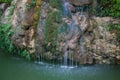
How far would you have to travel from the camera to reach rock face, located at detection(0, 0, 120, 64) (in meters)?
10.8

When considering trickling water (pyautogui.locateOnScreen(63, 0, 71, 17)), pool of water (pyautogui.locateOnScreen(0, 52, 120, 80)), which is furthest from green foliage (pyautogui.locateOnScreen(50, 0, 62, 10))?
pool of water (pyautogui.locateOnScreen(0, 52, 120, 80))

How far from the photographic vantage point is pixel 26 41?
11.4m

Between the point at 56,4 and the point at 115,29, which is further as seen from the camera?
the point at 56,4

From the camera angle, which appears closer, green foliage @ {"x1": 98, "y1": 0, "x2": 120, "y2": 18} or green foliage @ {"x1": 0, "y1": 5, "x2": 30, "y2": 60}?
green foliage @ {"x1": 98, "y1": 0, "x2": 120, "y2": 18}

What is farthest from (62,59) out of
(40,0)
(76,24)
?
(40,0)

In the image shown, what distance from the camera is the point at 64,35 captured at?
11039 millimetres

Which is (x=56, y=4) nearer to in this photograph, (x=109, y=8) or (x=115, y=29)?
(x=109, y=8)

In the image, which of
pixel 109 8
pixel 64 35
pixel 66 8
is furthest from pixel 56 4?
pixel 109 8

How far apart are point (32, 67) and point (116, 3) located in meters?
3.63

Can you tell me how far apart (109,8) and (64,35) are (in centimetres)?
184

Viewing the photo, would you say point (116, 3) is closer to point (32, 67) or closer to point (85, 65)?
point (85, 65)

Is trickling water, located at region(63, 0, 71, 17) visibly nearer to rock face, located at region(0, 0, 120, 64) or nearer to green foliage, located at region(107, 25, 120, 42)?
rock face, located at region(0, 0, 120, 64)

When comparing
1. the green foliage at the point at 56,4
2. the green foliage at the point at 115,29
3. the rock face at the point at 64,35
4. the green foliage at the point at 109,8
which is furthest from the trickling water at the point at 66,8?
the green foliage at the point at 115,29

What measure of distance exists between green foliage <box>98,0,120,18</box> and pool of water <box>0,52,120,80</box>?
1.84 meters
